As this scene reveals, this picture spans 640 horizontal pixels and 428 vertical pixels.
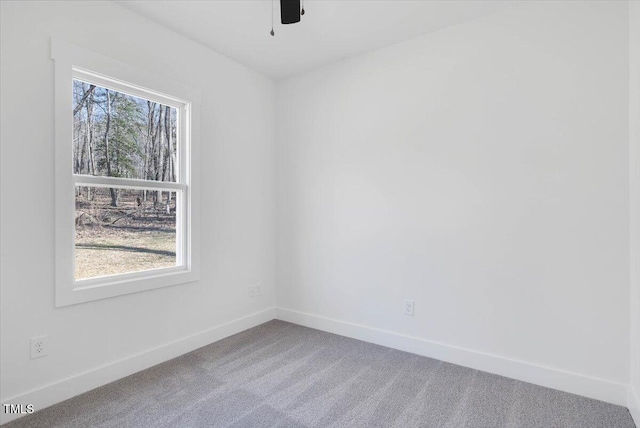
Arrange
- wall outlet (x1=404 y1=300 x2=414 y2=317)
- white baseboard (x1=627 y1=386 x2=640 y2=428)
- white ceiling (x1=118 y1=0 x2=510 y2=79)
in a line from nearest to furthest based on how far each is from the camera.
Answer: white baseboard (x1=627 y1=386 x2=640 y2=428), white ceiling (x1=118 y1=0 x2=510 y2=79), wall outlet (x1=404 y1=300 x2=414 y2=317)

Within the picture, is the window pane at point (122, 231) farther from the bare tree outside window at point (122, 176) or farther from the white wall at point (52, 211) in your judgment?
the white wall at point (52, 211)

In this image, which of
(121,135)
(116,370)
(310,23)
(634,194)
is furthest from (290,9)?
(116,370)

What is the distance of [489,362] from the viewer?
2463 mm

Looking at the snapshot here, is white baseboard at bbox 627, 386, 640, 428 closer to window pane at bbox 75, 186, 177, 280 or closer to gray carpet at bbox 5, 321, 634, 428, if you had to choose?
gray carpet at bbox 5, 321, 634, 428

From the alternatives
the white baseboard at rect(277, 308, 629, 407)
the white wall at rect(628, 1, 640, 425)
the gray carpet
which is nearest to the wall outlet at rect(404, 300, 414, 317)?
the white baseboard at rect(277, 308, 629, 407)

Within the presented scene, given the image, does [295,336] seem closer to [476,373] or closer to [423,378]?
[423,378]

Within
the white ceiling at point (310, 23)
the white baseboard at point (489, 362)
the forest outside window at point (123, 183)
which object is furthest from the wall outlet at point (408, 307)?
the white ceiling at point (310, 23)

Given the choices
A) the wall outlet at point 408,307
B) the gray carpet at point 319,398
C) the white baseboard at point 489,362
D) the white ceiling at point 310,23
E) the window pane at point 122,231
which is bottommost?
the gray carpet at point 319,398

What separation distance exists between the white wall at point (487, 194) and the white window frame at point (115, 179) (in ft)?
3.92

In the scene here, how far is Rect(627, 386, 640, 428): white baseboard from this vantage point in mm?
1830

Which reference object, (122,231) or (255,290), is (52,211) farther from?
(255,290)

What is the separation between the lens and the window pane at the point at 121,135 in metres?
2.25

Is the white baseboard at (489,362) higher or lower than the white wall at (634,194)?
lower

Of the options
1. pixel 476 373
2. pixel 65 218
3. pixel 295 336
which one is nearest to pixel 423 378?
pixel 476 373
